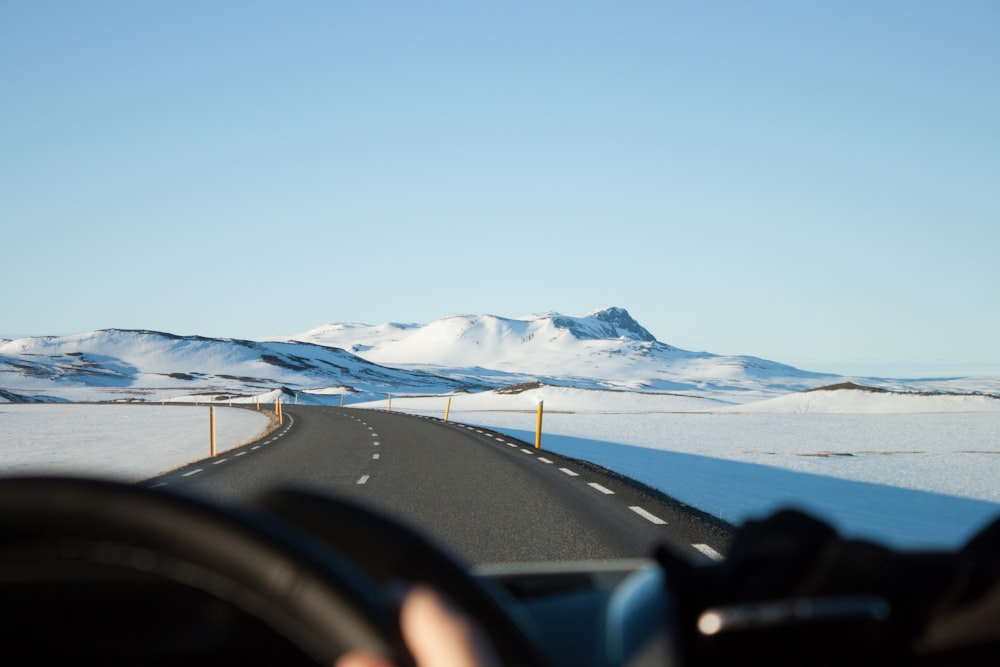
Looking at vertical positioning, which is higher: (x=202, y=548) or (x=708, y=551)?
(x=202, y=548)

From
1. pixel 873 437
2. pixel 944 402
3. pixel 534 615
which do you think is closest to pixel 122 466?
pixel 534 615

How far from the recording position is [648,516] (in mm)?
10164

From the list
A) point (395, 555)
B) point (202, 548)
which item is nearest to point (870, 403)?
point (395, 555)

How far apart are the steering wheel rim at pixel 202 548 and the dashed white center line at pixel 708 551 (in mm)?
6682

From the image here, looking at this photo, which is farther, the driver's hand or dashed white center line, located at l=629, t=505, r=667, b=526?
dashed white center line, located at l=629, t=505, r=667, b=526

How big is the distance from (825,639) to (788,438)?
2717 centimetres

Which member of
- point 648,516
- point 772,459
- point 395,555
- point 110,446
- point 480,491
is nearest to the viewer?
point 395,555

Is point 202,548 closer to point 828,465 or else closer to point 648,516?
point 648,516

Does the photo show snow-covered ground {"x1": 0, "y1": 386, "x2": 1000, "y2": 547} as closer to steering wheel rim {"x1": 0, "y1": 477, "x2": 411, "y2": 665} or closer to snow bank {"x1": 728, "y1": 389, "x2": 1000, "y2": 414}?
steering wheel rim {"x1": 0, "y1": 477, "x2": 411, "y2": 665}

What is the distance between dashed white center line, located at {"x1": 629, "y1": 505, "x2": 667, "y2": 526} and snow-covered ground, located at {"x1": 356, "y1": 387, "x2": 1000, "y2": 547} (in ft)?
3.65

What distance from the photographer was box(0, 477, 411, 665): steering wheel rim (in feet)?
3.55

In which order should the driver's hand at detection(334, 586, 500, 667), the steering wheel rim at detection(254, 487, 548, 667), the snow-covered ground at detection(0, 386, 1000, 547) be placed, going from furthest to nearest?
the snow-covered ground at detection(0, 386, 1000, 547) → the steering wheel rim at detection(254, 487, 548, 667) → the driver's hand at detection(334, 586, 500, 667)

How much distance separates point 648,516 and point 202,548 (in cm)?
949

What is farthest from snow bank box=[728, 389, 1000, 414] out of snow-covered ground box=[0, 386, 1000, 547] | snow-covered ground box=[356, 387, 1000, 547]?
snow-covered ground box=[356, 387, 1000, 547]
